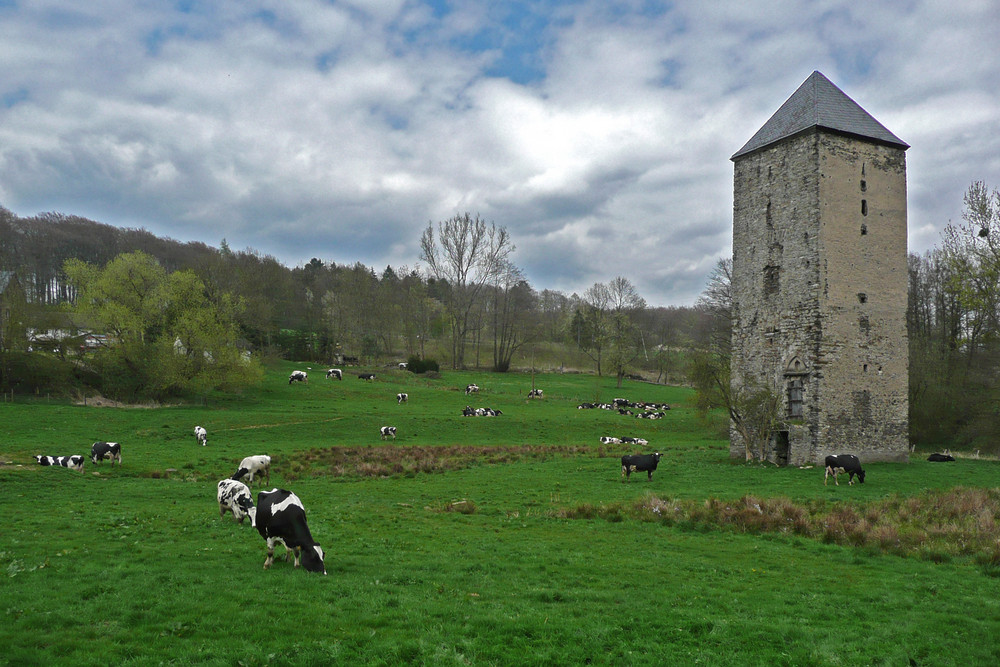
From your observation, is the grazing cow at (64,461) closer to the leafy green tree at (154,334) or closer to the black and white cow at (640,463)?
the black and white cow at (640,463)

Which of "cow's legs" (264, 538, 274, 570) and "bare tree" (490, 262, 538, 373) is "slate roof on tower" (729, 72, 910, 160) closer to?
"cow's legs" (264, 538, 274, 570)

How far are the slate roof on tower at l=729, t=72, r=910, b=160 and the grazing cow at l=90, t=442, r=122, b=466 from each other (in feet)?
124

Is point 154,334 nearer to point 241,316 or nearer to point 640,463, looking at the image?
point 241,316

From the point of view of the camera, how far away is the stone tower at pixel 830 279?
3244cm

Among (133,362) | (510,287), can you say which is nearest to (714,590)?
(133,362)

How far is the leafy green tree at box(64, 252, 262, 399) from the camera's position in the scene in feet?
163

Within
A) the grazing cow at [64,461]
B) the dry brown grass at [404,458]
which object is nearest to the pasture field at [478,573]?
the dry brown grass at [404,458]

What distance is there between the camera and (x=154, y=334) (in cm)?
5369

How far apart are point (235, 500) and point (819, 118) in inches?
1361

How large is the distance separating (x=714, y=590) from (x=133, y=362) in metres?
52.8

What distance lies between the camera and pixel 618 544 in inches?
609

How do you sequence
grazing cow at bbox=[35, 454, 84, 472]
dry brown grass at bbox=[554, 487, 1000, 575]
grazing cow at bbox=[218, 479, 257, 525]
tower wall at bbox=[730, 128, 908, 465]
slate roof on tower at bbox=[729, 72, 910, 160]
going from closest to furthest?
dry brown grass at bbox=[554, 487, 1000, 575], grazing cow at bbox=[218, 479, 257, 525], grazing cow at bbox=[35, 454, 84, 472], tower wall at bbox=[730, 128, 908, 465], slate roof on tower at bbox=[729, 72, 910, 160]

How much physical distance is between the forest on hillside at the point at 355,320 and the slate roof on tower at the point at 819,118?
28.0ft

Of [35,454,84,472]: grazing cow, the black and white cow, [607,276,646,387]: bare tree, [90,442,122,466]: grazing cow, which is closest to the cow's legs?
[35,454,84,472]: grazing cow
